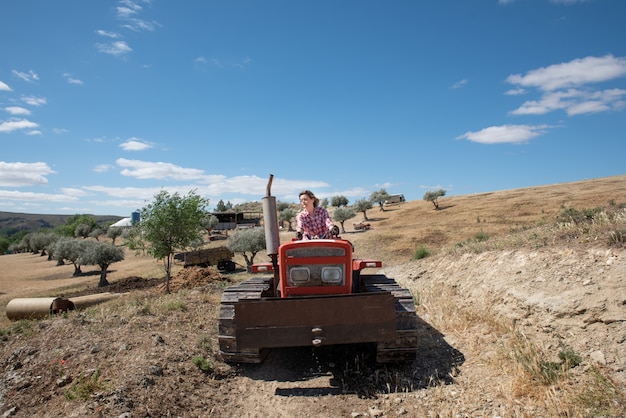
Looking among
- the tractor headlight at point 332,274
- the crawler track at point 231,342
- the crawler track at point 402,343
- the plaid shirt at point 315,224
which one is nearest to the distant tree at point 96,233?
the plaid shirt at point 315,224

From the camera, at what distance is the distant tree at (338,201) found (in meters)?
70.9

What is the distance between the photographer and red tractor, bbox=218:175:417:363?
4625 millimetres

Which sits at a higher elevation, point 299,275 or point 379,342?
point 299,275

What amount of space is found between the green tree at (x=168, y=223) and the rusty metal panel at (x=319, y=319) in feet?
46.4

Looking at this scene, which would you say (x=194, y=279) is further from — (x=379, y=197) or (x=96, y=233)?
(x=96, y=233)

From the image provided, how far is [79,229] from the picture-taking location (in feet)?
228

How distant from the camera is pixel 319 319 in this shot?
462 cm

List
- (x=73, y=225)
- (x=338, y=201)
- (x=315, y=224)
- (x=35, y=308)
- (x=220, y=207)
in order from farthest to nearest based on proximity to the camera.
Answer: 1. (x=220, y=207)
2. (x=73, y=225)
3. (x=338, y=201)
4. (x=35, y=308)
5. (x=315, y=224)

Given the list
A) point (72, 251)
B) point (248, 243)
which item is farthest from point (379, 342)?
point (72, 251)

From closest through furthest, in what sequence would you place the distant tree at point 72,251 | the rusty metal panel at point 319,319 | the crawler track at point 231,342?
the rusty metal panel at point 319,319
the crawler track at point 231,342
the distant tree at point 72,251

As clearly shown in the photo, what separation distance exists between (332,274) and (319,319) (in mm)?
826

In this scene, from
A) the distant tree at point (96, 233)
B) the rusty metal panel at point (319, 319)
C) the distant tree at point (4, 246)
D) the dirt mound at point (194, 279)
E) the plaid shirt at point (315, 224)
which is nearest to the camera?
the rusty metal panel at point (319, 319)

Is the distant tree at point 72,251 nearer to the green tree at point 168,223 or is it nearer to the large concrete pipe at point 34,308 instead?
the green tree at point 168,223

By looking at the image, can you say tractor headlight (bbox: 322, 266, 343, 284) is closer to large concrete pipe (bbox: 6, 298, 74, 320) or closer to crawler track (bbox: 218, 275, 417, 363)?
crawler track (bbox: 218, 275, 417, 363)
